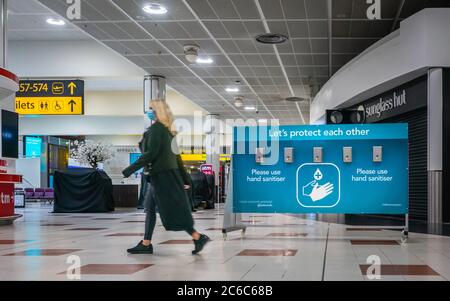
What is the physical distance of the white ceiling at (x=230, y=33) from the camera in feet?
29.6

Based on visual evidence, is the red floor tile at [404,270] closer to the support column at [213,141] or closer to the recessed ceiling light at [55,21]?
the recessed ceiling light at [55,21]

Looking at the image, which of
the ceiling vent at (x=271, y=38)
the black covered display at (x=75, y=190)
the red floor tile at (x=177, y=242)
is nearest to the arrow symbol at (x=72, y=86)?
the black covered display at (x=75, y=190)

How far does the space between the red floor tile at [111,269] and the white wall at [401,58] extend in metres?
6.29

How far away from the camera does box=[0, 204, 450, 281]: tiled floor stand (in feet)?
11.3

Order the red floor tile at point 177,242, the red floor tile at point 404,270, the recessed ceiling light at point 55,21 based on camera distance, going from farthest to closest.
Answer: the recessed ceiling light at point 55,21 → the red floor tile at point 177,242 → the red floor tile at point 404,270

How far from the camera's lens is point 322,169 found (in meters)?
6.04

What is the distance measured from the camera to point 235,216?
257 inches

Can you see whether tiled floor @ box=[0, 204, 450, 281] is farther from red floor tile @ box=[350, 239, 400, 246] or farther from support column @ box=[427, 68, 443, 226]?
support column @ box=[427, 68, 443, 226]

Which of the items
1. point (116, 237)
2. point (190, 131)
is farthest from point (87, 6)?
point (190, 131)

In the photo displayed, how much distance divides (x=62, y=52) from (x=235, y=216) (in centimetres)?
987

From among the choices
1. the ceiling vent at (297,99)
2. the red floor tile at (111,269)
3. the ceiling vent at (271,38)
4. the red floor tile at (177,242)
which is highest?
the ceiling vent at (271,38)

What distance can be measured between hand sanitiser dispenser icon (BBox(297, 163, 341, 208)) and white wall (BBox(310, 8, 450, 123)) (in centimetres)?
342

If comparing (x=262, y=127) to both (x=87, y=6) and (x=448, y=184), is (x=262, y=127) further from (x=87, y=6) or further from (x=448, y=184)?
(x=87, y=6)

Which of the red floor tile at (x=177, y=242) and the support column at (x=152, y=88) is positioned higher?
the support column at (x=152, y=88)
